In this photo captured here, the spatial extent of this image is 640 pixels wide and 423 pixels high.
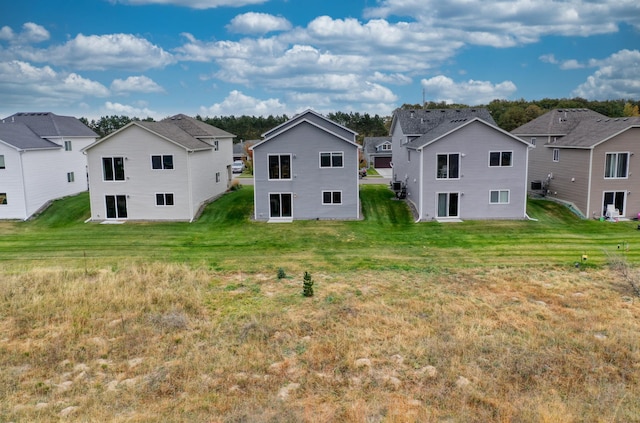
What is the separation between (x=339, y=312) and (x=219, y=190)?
27650 millimetres

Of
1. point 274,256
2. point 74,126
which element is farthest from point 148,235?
point 74,126

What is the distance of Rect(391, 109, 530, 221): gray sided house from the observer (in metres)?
30.9

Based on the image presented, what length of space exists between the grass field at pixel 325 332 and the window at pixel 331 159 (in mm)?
7528

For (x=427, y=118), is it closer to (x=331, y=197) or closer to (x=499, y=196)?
(x=499, y=196)

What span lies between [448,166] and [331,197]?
7781mm

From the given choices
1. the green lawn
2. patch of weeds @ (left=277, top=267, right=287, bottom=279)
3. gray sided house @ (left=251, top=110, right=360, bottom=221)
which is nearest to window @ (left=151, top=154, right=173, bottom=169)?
the green lawn

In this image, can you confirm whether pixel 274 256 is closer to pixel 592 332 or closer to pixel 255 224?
pixel 255 224

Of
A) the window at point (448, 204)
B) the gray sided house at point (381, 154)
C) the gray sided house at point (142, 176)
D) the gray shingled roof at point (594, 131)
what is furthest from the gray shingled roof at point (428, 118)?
the gray sided house at point (381, 154)

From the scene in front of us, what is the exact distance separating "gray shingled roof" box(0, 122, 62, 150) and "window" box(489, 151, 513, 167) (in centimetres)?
3131

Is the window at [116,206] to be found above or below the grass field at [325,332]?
above

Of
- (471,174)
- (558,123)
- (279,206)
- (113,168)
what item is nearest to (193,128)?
(113,168)

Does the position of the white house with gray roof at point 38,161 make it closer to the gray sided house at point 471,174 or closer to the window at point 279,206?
the window at point 279,206

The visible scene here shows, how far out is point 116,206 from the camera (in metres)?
32.9

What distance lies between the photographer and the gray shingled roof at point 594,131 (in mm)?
30875
